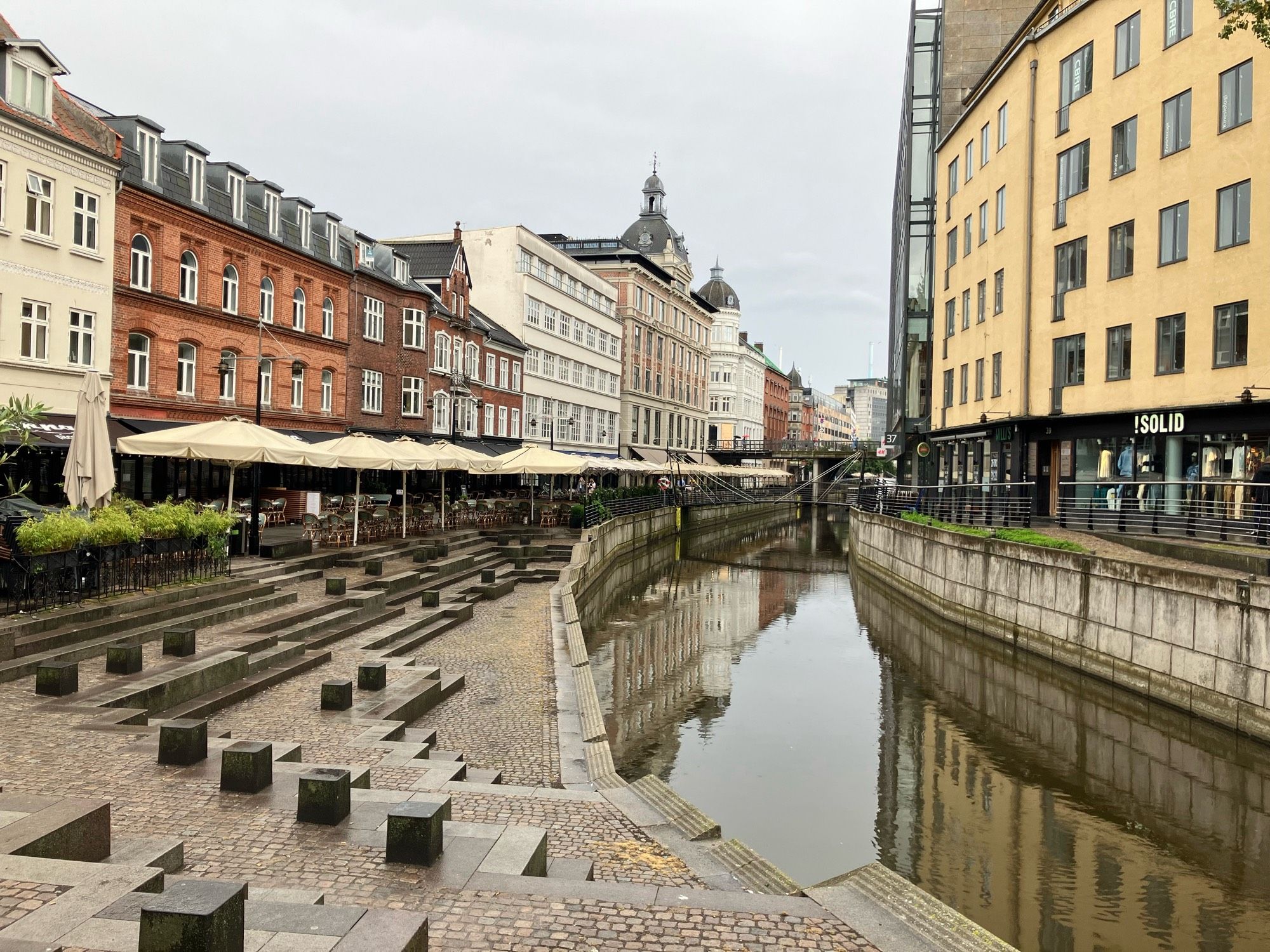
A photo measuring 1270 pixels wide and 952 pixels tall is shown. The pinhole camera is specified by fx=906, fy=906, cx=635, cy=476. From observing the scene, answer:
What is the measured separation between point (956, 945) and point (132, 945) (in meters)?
4.68

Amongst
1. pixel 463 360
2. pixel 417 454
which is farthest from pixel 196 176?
pixel 463 360

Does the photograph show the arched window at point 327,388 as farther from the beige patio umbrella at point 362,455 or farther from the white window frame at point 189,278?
the beige patio umbrella at point 362,455

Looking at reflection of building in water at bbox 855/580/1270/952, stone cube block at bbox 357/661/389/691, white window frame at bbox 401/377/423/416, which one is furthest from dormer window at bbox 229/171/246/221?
reflection of building in water at bbox 855/580/1270/952

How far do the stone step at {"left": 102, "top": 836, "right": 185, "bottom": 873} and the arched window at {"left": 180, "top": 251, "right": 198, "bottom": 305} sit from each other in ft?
87.9

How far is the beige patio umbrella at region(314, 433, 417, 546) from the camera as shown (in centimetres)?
2380

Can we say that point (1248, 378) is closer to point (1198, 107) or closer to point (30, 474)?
point (1198, 107)

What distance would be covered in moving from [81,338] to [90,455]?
43.4ft

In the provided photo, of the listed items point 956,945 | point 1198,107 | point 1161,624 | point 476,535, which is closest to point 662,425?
point 476,535

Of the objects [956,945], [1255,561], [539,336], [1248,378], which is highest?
[539,336]

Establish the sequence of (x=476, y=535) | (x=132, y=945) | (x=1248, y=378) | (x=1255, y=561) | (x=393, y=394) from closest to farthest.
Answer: (x=132, y=945) < (x=1255, y=561) < (x=1248, y=378) < (x=476, y=535) < (x=393, y=394)

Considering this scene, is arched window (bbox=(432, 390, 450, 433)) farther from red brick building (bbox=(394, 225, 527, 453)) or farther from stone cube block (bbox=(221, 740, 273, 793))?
stone cube block (bbox=(221, 740, 273, 793))

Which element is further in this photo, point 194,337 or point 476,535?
point 476,535

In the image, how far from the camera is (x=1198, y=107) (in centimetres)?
2380

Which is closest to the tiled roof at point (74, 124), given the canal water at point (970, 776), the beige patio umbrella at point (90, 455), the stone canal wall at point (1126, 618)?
the beige patio umbrella at point (90, 455)
